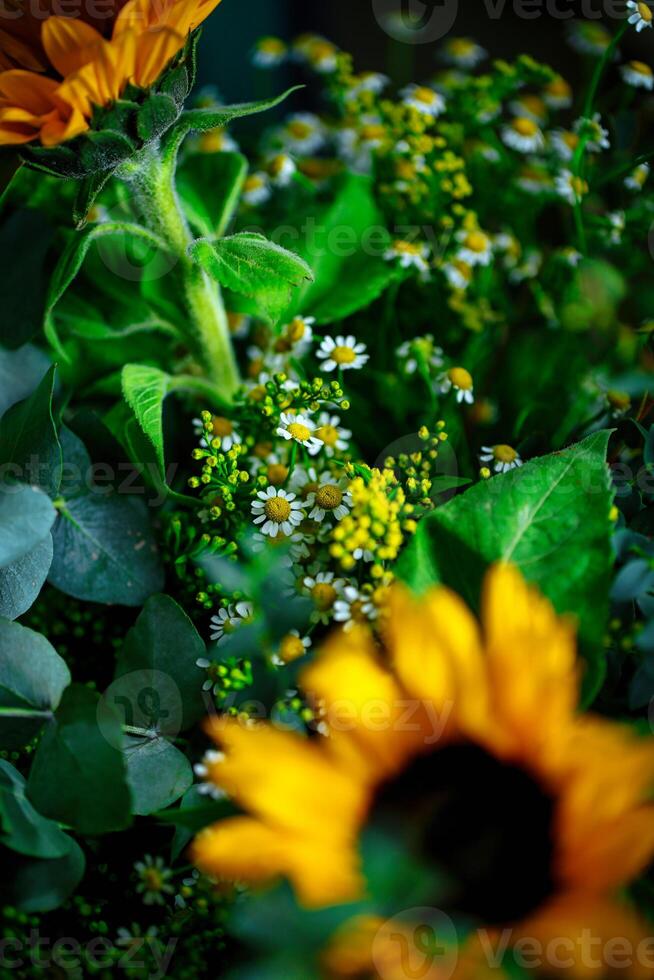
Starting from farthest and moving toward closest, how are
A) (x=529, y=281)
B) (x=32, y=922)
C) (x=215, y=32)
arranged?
1. (x=215, y=32)
2. (x=529, y=281)
3. (x=32, y=922)

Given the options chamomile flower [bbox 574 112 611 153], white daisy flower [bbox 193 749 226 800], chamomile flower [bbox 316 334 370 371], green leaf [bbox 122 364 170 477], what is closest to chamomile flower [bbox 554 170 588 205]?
chamomile flower [bbox 574 112 611 153]

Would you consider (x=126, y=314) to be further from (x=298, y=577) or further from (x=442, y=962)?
(x=442, y=962)

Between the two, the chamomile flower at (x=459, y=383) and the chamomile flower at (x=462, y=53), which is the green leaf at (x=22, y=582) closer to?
the chamomile flower at (x=459, y=383)

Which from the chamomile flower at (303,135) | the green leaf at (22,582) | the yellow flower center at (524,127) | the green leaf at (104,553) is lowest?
the green leaf at (104,553)

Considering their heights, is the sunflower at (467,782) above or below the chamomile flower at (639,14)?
below

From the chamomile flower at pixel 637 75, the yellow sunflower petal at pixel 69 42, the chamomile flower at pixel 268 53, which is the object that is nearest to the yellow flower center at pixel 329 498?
the yellow sunflower petal at pixel 69 42

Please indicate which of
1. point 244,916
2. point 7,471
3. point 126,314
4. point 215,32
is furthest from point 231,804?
point 215,32

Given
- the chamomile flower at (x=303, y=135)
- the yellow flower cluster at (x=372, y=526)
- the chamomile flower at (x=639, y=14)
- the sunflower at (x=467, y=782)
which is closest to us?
the sunflower at (x=467, y=782)
